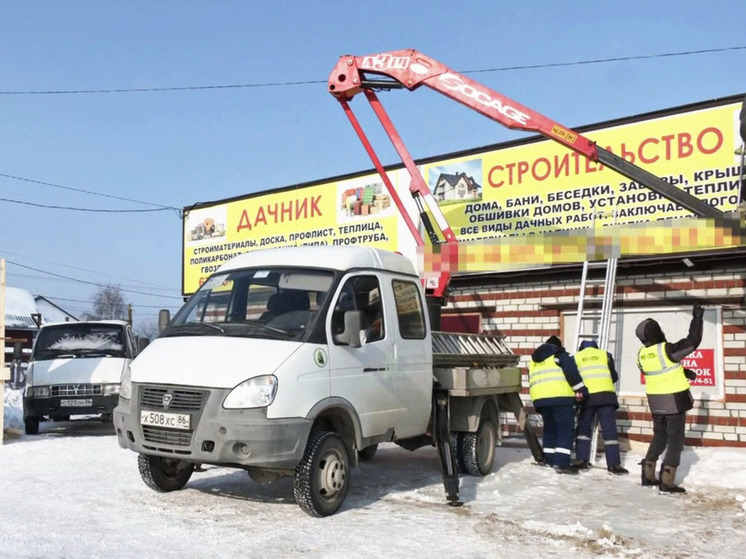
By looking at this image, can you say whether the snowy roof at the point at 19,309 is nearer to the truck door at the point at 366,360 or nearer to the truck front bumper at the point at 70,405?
the truck front bumper at the point at 70,405

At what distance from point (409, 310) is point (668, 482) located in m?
3.29

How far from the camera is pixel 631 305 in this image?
11039mm

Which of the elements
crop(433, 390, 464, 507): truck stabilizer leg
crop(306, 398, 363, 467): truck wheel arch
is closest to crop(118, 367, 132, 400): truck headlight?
crop(306, 398, 363, 467): truck wheel arch

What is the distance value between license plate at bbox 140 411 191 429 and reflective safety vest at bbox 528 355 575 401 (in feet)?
15.7

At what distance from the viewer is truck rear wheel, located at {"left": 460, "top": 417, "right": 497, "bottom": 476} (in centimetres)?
844

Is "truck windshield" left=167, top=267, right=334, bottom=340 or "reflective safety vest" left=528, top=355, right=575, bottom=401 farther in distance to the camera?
"reflective safety vest" left=528, top=355, right=575, bottom=401

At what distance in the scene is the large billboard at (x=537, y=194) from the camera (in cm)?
1020

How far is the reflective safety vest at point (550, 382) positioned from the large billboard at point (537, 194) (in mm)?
1778

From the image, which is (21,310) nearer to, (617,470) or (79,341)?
(79,341)

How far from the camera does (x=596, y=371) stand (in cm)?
904

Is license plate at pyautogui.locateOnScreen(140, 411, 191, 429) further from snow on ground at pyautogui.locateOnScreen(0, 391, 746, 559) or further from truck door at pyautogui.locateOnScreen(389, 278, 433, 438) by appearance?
truck door at pyautogui.locateOnScreen(389, 278, 433, 438)

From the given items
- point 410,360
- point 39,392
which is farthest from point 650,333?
point 39,392

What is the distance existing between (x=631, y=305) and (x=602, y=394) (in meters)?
2.53

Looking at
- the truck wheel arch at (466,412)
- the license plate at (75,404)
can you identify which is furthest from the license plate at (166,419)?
the license plate at (75,404)
